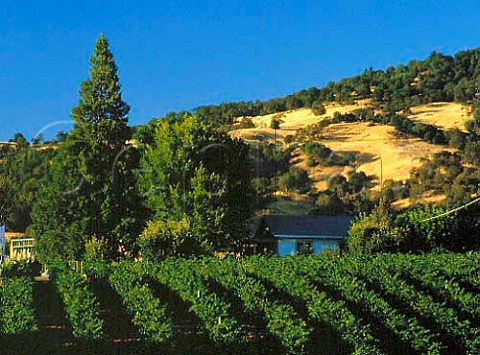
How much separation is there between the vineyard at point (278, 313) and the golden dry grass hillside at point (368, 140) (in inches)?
2294

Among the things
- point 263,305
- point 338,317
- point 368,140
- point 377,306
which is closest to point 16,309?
point 263,305

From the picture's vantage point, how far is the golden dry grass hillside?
3654 inches

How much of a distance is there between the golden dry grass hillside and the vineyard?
58260 mm

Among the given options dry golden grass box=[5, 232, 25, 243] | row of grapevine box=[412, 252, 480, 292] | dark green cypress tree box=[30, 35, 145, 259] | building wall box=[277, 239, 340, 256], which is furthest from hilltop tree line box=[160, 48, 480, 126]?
Answer: row of grapevine box=[412, 252, 480, 292]

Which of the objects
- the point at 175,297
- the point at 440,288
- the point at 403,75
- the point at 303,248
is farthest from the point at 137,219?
the point at 403,75

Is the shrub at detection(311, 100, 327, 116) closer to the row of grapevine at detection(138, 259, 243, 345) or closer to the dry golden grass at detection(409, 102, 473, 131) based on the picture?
the dry golden grass at detection(409, 102, 473, 131)

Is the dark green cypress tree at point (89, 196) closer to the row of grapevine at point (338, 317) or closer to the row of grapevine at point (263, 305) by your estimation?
the row of grapevine at point (263, 305)

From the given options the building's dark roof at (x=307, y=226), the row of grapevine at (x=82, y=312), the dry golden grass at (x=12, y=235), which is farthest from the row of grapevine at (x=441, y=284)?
the dry golden grass at (x=12, y=235)

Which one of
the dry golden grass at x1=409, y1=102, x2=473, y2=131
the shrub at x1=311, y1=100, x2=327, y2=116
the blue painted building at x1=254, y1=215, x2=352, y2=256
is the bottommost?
the blue painted building at x1=254, y1=215, x2=352, y2=256

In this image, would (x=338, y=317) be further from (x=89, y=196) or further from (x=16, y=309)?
(x=89, y=196)

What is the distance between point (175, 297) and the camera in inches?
1045

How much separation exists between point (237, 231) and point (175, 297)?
102 feet

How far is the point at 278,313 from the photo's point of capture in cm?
2244

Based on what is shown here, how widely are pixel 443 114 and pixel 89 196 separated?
66395mm
